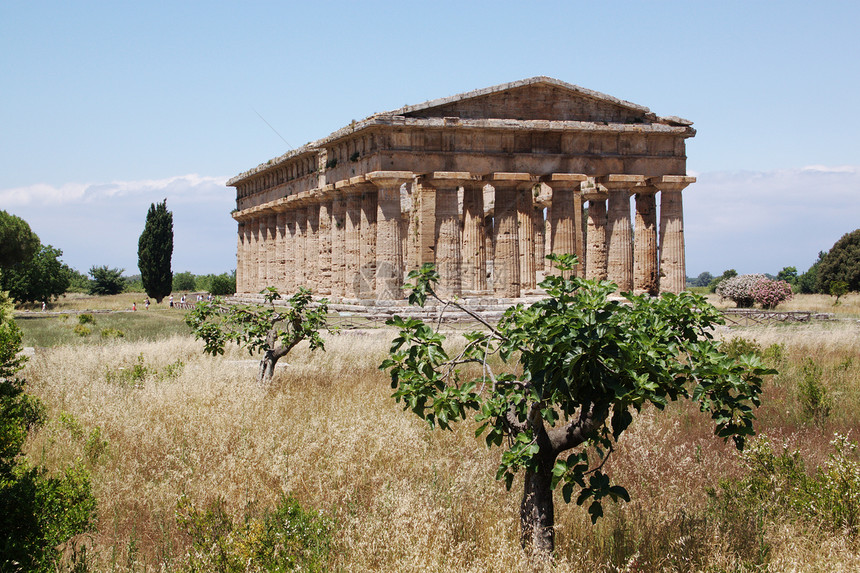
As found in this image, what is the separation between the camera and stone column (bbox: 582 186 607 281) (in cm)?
3069

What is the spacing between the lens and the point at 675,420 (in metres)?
10.0

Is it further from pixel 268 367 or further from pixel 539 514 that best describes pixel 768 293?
pixel 539 514

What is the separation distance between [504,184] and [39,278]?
37.7m

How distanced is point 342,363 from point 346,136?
49.4ft

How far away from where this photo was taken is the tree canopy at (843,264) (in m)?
52.1

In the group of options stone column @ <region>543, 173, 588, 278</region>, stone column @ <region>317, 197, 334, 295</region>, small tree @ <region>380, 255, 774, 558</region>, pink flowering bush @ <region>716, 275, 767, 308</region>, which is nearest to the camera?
small tree @ <region>380, 255, 774, 558</region>

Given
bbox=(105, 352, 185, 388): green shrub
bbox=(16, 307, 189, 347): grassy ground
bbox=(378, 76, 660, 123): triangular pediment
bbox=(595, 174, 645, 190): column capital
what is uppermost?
bbox=(378, 76, 660, 123): triangular pediment

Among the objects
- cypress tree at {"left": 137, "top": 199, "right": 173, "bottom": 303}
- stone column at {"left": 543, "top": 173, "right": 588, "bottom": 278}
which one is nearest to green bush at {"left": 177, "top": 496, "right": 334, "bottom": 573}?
stone column at {"left": 543, "top": 173, "right": 588, "bottom": 278}

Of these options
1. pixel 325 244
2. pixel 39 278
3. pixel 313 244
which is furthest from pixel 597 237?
pixel 39 278

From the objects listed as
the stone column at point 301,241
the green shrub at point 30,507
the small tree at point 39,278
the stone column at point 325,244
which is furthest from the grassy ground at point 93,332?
the small tree at point 39,278

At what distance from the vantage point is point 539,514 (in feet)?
17.5

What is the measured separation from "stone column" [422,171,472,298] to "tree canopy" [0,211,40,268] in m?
25.9

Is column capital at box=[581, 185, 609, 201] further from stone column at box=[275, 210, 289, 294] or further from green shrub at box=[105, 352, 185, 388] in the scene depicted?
green shrub at box=[105, 352, 185, 388]

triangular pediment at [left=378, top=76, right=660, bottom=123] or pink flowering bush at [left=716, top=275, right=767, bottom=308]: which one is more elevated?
triangular pediment at [left=378, top=76, right=660, bottom=123]
